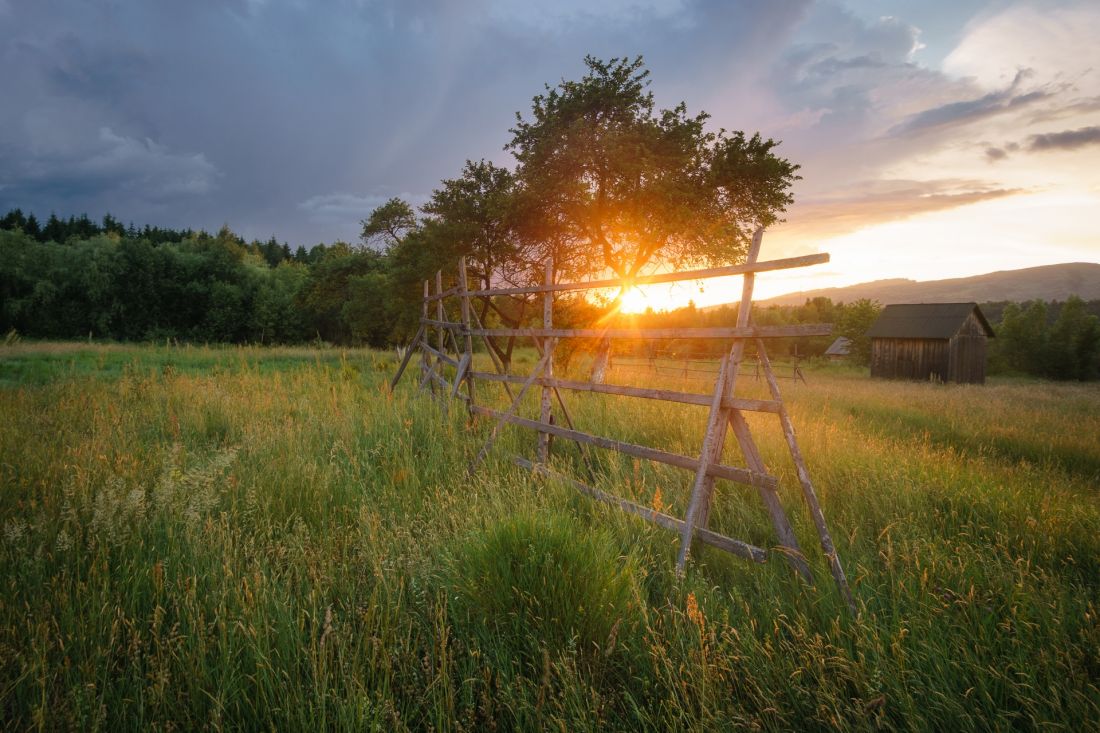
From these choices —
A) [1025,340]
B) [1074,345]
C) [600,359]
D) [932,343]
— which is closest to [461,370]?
[600,359]

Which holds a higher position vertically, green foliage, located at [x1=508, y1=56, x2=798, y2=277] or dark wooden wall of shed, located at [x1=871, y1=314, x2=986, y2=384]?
green foliage, located at [x1=508, y1=56, x2=798, y2=277]

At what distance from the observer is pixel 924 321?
112ft

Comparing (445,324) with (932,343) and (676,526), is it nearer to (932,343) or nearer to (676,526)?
(676,526)

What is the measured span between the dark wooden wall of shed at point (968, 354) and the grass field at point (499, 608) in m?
33.8

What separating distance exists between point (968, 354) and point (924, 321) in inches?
136

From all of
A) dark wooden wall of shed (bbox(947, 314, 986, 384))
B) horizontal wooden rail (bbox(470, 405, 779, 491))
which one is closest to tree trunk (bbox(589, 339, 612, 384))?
horizontal wooden rail (bbox(470, 405, 779, 491))

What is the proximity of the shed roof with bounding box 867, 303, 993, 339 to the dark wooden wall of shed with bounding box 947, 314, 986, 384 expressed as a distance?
1.79ft

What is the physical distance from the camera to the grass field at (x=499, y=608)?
2064 mm

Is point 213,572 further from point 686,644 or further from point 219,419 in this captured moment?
point 219,419

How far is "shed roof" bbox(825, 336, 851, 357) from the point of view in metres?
56.9

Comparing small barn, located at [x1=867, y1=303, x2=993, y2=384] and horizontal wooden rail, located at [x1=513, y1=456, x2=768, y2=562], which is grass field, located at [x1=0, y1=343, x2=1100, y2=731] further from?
small barn, located at [x1=867, y1=303, x2=993, y2=384]

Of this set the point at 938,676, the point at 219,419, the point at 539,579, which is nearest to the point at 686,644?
the point at 539,579

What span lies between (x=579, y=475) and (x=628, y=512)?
1968mm

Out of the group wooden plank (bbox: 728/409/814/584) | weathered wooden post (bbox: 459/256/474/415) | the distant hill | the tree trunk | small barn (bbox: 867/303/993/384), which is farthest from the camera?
the distant hill
